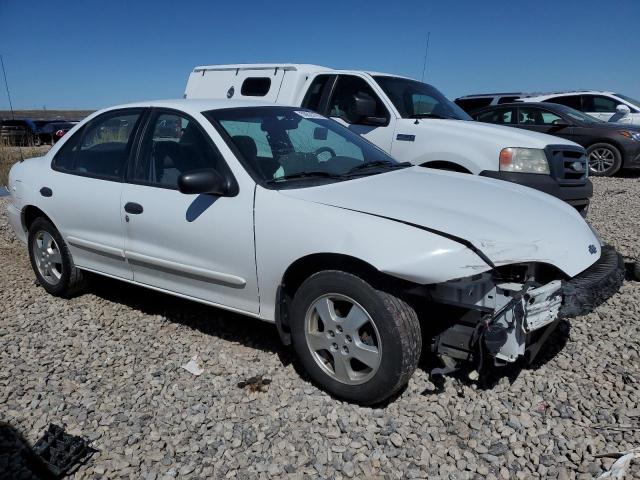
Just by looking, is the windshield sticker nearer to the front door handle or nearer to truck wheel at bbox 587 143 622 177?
the front door handle

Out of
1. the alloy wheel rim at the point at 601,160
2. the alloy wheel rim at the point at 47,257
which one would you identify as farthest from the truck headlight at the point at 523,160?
the alloy wheel rim at the point at 601,160

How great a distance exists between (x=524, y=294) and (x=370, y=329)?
0.81 metres

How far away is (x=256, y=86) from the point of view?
728 centimetres

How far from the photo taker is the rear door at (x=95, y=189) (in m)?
3.96

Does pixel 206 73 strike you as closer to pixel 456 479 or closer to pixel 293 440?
pixel 293 440

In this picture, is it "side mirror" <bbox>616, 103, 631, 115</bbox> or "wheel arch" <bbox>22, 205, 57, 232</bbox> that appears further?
"side mirror" <bbox>616, 103, 631, 115</bbox>

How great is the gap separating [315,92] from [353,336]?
4571mm

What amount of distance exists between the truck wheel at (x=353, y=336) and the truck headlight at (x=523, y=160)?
327cm

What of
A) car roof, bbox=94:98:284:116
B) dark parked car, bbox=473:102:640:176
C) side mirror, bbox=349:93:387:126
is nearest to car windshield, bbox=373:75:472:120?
side mirror, bbox=349:93:387:126

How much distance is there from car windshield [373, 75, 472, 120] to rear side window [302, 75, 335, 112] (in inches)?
26.9

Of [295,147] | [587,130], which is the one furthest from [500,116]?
[295,147]

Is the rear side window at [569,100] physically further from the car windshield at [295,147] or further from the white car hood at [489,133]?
the car windshield at [295,147]

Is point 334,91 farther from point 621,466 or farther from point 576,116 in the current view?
point 576,116

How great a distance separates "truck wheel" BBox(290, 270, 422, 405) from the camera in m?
2.77
